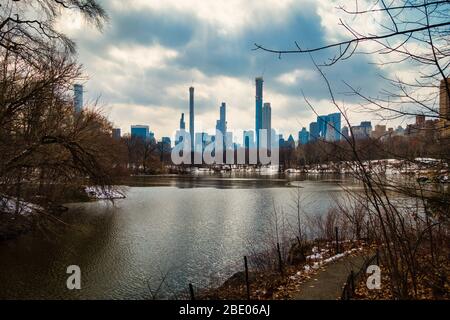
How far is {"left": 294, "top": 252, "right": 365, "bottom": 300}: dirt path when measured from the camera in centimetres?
749

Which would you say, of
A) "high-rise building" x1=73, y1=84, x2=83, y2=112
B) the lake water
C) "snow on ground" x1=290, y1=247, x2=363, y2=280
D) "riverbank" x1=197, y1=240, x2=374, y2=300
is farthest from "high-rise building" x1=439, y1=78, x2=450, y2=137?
"high-rise building" x1=73, y1=84, x2=83, y2=112

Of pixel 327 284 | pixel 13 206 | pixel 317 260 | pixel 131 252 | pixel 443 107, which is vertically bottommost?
pixel 131 252

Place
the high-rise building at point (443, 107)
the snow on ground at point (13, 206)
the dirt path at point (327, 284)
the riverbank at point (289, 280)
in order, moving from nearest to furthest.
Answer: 1. the high-rise building at point (443, 107)
2. the dirt path at point (327, 284)
3. the riverbank at point (289, 280)
4. the snow on ground at point (13, 206)

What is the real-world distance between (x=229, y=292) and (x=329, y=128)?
7.10m

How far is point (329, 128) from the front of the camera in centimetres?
301

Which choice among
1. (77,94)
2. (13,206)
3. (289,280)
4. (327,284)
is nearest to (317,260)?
(289,280)

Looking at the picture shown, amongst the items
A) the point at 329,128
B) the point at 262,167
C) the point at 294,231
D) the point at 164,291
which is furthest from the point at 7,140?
the point at 262,167

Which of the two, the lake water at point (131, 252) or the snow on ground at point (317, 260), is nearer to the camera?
the snow on ground at point (317, 260)

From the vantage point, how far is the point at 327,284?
8.28 m

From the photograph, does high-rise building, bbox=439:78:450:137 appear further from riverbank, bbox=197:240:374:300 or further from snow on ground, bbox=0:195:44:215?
snow on ground, bbox=0:195:44:215

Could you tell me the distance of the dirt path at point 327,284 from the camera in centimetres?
749

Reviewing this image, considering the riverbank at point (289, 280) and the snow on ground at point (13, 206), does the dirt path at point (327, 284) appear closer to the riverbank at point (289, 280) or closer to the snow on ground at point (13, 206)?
the riverbank at point (289, 280)

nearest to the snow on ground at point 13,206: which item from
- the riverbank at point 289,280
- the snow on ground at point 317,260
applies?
the riverbank at point 289,280

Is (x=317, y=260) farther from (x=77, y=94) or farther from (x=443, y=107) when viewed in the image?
(x=77, y=94)
